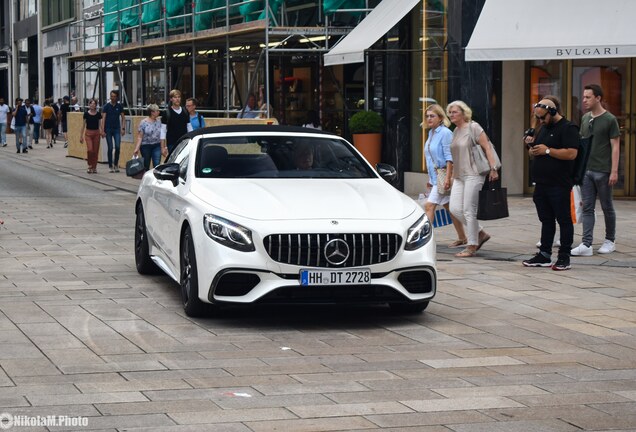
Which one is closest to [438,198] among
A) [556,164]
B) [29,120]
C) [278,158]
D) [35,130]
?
[556,164]

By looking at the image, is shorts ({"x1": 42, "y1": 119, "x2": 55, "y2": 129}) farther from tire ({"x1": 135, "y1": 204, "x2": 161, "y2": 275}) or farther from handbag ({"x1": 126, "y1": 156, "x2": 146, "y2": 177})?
tire ({"x1": 135, "y1": 204, "x2": 161, "y2": 275})

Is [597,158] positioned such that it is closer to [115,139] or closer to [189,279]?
[189,279]

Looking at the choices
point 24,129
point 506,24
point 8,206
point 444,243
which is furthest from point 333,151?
point 24,129

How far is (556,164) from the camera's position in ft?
41.3

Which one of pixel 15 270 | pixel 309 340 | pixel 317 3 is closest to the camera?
pixel 309 340

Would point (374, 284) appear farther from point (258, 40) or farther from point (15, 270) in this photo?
point (258, 40)

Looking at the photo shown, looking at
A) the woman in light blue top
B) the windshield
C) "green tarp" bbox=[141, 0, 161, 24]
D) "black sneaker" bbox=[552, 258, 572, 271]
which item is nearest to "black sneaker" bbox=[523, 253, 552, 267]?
"black sneaker" bbox=[552, 258, 572, 271]

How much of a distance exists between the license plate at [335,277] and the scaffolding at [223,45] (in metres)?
15.1

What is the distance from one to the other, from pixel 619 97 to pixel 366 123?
4774mm

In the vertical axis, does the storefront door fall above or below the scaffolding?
below

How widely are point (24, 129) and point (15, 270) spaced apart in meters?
30.1

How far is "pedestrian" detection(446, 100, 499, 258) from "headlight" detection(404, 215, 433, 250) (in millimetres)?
4199

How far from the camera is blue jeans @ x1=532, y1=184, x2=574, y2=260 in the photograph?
12578 millimetres

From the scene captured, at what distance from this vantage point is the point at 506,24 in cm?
1964
